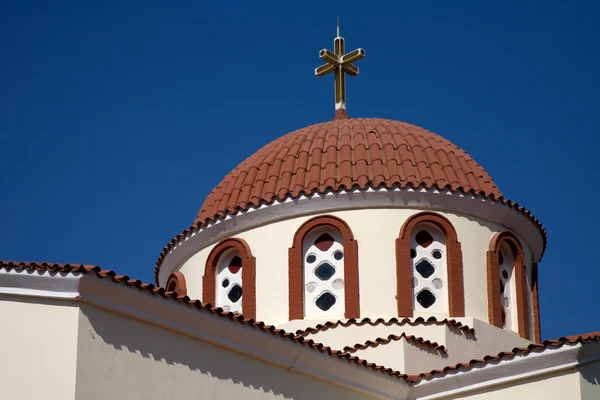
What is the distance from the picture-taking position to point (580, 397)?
572 inches

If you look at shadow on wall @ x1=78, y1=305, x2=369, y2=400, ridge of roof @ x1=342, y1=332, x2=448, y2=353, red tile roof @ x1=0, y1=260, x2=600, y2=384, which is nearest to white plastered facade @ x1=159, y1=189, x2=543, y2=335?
ridge of roof @ x1=342, y1=332, x2=448, y2=353

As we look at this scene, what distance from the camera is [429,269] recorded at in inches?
734

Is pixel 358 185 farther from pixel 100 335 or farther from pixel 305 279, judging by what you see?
pixel 100 335

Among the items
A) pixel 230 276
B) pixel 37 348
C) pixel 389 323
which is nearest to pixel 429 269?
pixel 389 323

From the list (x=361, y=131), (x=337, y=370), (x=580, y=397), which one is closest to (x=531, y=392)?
(x=580, y=397)

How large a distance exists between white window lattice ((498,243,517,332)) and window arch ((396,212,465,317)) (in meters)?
0.99

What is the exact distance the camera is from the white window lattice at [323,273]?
18453 mm

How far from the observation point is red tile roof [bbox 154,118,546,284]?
62.5ft

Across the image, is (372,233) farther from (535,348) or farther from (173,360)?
(173,360)

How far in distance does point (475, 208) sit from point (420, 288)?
1502mm

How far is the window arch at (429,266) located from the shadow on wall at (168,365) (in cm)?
384

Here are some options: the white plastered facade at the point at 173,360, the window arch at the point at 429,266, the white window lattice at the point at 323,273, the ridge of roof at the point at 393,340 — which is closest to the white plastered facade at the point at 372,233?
the window arch at the point at 429,266

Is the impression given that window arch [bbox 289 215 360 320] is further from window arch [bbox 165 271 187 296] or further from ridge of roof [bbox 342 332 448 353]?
window arch [bbox 165 271 187 296]

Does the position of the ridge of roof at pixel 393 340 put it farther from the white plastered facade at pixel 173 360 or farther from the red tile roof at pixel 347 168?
the red tile roof at pixel 347 168
